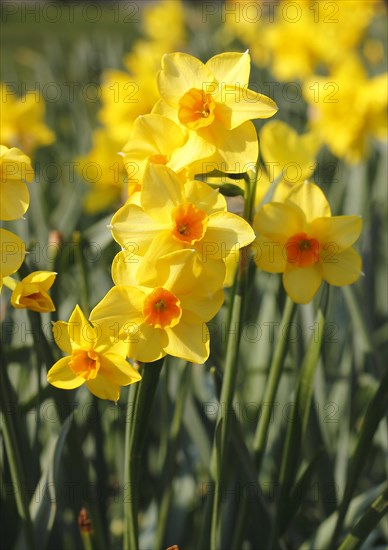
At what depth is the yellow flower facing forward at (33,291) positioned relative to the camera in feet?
2.89

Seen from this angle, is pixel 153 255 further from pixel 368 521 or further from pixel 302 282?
pixel 368 521

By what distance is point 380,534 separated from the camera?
1407mm

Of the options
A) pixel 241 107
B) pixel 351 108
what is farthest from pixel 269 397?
pixel 351 108

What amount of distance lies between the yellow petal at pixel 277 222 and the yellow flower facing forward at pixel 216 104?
0.28 feet

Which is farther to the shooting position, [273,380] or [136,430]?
[273,380]

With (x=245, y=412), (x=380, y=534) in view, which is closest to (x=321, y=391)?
(x=245, y=412)

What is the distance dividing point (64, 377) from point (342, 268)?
1.35 feet

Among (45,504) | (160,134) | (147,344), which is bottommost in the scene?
(45,504)

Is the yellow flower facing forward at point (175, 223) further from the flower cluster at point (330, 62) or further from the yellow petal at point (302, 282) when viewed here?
the flower cluster at point (330, 62)

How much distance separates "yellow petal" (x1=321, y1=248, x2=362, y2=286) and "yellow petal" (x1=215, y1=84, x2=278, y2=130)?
0.22 m

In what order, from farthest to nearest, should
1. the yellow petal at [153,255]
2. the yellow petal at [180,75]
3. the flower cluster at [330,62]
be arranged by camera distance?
the flower cluster at [330,62] → the yellow petal at [180,75] → the yellow petal at [153,255]

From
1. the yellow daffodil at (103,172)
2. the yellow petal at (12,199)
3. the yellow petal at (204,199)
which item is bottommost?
the yellow daffodil at (103,172)

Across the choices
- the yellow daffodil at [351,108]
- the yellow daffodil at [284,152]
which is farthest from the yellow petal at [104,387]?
the yellow daffodil at [351,108]

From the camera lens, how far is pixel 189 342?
33.9 inches
